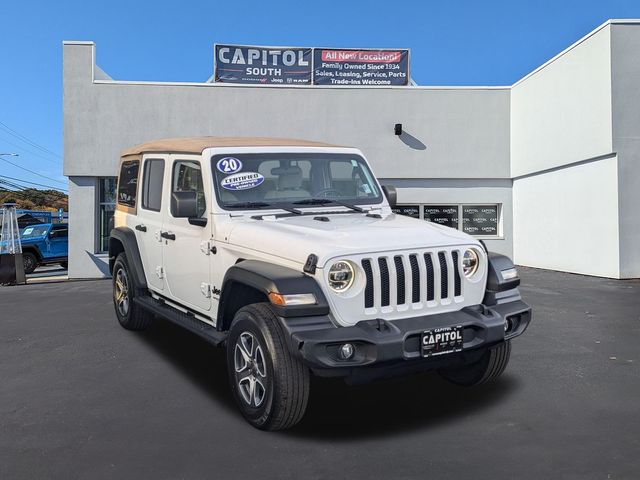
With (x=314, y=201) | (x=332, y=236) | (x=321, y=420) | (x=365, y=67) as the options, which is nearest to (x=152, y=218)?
(x=314, y=201)

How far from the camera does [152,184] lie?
5770 millimetres

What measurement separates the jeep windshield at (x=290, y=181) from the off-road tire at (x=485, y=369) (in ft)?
5.50

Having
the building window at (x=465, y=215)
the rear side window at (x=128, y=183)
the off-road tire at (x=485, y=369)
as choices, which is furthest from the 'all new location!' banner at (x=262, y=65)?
the off-road tire at (x=485, y=369)

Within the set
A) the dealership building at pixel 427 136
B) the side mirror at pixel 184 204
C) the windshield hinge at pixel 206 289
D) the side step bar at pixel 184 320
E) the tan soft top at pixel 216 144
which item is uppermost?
the dealership building at pixel 427 136

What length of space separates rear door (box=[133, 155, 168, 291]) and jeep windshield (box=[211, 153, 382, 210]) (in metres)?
1.06

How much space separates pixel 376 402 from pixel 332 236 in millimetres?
1372

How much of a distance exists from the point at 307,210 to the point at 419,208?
11.7m

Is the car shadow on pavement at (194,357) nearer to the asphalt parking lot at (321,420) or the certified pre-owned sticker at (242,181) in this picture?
the asphalt parking lot at (321,420)

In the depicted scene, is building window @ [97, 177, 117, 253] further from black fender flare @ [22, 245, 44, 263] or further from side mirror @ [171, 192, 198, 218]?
side mirror @ [171, 192, 198, 218]

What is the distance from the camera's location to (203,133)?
1502 cm

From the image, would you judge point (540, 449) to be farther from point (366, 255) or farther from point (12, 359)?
point (12, 359)

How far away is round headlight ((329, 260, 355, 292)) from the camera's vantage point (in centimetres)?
338

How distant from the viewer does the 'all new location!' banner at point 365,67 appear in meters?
16.9

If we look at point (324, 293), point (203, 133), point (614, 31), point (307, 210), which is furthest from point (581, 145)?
point (324, 293)
